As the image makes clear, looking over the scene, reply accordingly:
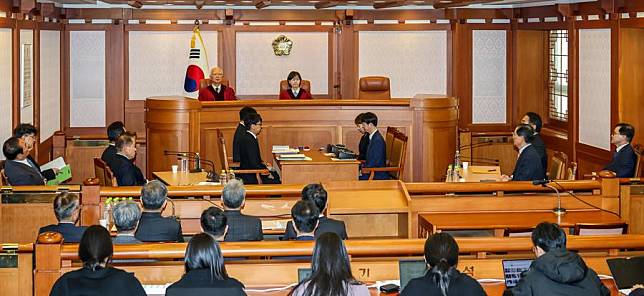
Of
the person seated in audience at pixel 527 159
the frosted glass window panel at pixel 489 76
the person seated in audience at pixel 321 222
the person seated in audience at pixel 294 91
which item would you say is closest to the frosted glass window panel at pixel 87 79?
the person seated in audience at pixel 294 91

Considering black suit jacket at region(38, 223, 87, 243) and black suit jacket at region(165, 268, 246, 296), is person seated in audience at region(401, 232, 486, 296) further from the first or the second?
black suit jacket at region(38, 223, 87, 243)

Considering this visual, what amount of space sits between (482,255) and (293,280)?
4.27ft

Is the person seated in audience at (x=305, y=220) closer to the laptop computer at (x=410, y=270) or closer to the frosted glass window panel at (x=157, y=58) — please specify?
the laptop computer at (x=410, y=270)

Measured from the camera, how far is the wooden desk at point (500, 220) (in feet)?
27.3

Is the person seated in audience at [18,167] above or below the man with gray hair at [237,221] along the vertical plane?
above

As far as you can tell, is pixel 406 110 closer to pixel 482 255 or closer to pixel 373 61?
pixel 373 61

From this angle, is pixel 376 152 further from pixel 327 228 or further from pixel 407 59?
pixel 407 59

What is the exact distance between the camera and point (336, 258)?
5.05 metres

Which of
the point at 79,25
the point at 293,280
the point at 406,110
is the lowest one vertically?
the point at 293,280

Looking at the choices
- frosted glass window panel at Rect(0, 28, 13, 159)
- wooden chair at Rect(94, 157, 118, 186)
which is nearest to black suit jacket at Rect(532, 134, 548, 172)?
wooden chair at Rect(94, 157, 118, 186)

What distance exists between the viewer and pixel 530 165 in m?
10.2

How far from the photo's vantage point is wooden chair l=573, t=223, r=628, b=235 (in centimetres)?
779

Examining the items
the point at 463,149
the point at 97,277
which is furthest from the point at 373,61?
the point at 97,277

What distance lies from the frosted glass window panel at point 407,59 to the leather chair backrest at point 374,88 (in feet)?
5.04
